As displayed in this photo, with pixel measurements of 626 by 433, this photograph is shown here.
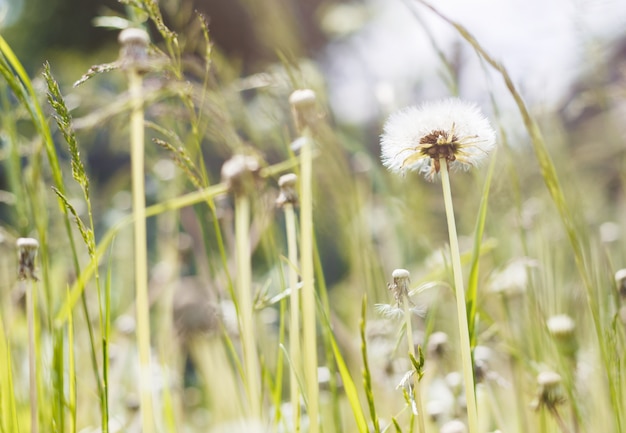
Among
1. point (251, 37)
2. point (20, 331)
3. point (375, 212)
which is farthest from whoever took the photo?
point (251, 37)

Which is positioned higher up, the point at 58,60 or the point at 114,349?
the point at 58,60

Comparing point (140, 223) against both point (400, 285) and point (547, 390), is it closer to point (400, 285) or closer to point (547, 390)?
point (400, 285)

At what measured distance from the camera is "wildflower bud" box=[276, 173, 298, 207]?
37 centimetres

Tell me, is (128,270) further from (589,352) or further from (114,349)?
(589,352)

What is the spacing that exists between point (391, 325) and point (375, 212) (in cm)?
67

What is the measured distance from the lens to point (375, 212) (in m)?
1.25

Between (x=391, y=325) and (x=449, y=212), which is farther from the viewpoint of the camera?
(x=391, y=325)

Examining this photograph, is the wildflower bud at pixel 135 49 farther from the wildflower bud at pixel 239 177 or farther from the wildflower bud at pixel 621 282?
the wildflower bud at pixel 621 282

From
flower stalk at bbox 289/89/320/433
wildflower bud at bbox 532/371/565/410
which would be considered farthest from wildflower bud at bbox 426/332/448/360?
flower stalk at bbox 289/89/320/433

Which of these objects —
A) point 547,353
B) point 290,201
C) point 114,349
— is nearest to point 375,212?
point 114,349

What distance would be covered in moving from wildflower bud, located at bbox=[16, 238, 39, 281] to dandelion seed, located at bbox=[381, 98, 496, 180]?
0.21 m

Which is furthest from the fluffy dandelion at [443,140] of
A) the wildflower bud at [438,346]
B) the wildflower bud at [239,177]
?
the wildflower bud at [438,346]

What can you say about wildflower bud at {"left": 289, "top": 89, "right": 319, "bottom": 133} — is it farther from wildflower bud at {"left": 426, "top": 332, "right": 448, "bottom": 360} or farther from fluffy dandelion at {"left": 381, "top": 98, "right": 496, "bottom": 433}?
wildflower bud at {"left": 426, "top": 332, "right": 448, "bottom": 360}

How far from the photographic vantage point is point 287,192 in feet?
1.22
